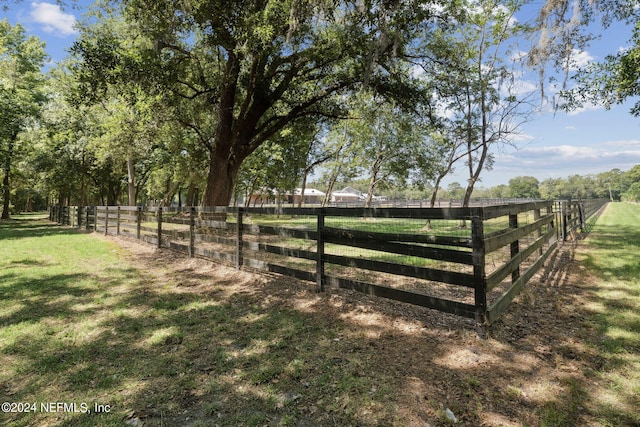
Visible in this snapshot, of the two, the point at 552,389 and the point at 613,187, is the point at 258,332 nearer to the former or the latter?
the point at 552,389

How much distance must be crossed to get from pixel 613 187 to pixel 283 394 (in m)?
145

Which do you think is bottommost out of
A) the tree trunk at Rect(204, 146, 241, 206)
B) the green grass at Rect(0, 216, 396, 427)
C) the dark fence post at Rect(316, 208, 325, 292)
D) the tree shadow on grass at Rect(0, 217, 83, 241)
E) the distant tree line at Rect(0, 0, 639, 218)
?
the green grass at Rect(0, 216, 396, 427)

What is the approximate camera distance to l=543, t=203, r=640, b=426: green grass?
2295 millimetres

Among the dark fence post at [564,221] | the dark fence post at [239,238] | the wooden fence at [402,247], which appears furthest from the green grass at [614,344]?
the dark fence post at [239,238]

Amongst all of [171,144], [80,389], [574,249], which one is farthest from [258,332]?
[171,144]

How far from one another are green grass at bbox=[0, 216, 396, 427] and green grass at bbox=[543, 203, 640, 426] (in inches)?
60.9

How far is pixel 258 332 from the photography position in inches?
145

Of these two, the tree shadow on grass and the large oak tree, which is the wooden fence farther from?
the tree shadow on grass

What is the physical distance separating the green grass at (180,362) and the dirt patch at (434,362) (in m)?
0.02

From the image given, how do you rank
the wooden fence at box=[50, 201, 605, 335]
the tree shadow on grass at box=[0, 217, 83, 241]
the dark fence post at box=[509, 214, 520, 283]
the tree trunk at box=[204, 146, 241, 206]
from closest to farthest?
the wooden fence at box=[50, 201, 605, 335] → the dark fence post at box=[509, 214, 520, 283] → the tree trunk at box=[204, 146, 241, 206] → the tree shadow on grass at box=[0, 217, 83, 241]

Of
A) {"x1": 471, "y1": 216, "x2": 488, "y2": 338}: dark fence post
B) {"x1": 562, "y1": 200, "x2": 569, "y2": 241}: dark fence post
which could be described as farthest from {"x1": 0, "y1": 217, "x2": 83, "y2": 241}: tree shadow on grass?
{"x1": 562, "y1": 200, "x2": 569, "y2": 241}: dark fence post

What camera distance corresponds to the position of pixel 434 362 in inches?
116

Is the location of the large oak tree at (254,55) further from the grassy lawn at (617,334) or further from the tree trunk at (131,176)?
the tree trunk at (131,176)

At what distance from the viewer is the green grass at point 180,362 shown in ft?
7.63
